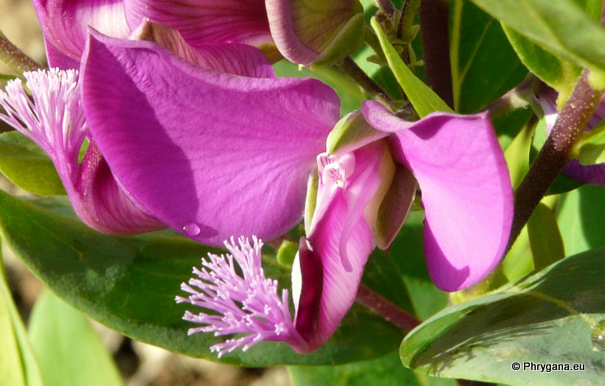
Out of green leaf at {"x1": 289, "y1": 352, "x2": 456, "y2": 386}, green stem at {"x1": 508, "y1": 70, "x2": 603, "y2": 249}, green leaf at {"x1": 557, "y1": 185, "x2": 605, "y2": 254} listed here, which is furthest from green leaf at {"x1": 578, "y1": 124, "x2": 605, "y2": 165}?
green leaf at {"x1": 289, "y1": 352, "x2": 456, "y2": 386}

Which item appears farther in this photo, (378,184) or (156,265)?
(156,265)

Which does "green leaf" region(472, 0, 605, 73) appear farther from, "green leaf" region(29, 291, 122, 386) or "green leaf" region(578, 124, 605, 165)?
"green leaf" region(29, 291, 122, 386)

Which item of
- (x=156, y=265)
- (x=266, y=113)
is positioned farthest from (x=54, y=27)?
(x=156, y=265)

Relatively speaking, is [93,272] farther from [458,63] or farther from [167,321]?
[458,63]

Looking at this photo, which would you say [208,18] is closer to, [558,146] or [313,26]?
[313,26]

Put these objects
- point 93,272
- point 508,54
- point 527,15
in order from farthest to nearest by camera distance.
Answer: point 508,54
point 93,272
point 527,15

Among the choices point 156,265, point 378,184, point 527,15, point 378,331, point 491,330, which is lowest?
point 378,331
